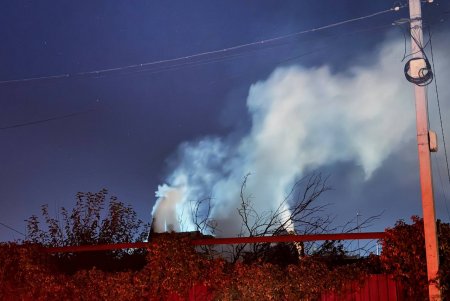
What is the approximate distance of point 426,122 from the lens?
8.96m

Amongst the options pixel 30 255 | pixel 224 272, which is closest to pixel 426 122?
pixel 224 272

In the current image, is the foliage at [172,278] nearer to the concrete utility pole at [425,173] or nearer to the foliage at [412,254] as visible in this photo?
the foliage at [412,254]

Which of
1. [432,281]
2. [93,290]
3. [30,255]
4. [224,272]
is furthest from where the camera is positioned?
[30,255]

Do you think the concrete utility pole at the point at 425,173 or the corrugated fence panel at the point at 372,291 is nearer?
the concrete utility pole at the point at 425,173

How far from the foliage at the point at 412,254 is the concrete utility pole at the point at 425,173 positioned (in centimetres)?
30

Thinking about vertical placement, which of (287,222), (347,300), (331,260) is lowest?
(347,300)

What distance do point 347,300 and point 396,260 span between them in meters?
0.98

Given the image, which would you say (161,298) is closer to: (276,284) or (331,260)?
(276,284)

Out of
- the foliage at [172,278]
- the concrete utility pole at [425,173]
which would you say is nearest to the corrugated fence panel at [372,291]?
the foliage at [172,278]

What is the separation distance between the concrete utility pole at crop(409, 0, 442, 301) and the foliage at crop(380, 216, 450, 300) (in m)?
0.30

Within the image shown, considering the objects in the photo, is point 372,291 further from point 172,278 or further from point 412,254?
point 172,278

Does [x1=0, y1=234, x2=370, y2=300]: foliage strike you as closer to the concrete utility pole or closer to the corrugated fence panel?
the corrugated fence panel

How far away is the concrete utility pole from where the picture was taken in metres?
8.85

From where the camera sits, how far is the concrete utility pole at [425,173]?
885 centimetres
